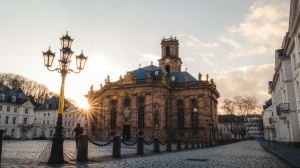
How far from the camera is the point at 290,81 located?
2398cm

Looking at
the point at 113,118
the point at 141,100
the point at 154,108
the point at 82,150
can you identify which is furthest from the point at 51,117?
the point at 82,150

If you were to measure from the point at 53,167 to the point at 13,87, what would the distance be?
210ft

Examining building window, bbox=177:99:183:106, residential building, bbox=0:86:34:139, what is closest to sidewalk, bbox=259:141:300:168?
building window, bbox=177:99:183:106

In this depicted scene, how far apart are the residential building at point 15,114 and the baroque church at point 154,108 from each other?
2244cm

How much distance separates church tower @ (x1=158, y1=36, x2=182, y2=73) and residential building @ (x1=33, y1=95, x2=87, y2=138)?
90.8ft

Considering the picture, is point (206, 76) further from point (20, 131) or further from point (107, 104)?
point (20, 131)

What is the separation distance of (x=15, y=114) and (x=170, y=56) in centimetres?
4054

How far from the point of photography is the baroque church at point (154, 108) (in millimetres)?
40750

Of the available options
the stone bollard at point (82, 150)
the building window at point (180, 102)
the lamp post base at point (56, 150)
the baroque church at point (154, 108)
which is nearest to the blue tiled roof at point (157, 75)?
the baroque church at point (154, 108)

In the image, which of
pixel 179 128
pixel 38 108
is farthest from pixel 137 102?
pixel 38 108

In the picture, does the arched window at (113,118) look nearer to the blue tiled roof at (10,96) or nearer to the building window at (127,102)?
the building window at (127,102)

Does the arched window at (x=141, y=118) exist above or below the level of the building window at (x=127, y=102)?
below

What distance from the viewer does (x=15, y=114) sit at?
184 ft

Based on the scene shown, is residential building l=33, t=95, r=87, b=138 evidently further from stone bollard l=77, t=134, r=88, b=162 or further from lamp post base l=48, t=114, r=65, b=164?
lamp post base l=48, t=114, r=65, b=164
